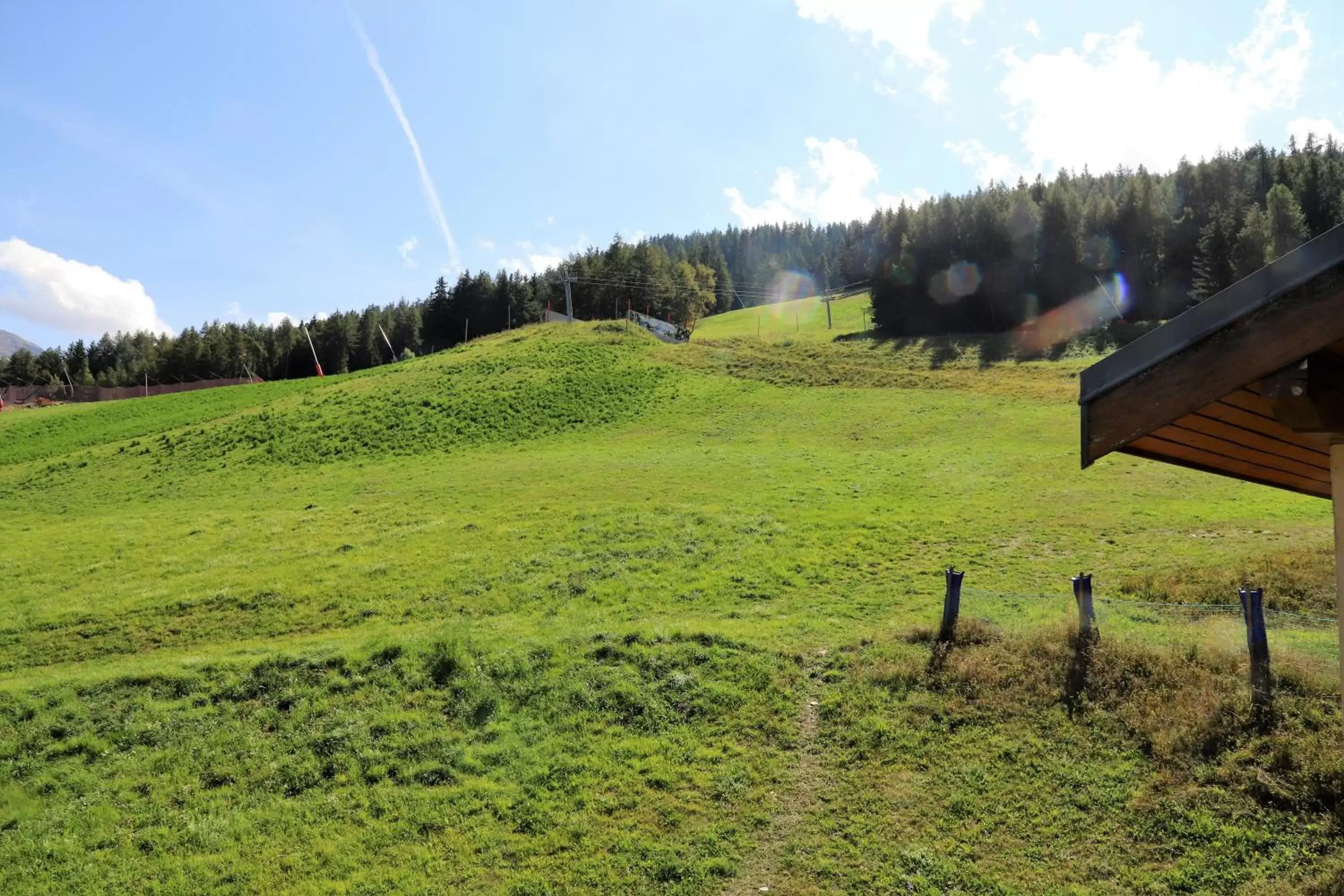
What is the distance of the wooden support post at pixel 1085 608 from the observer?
33.6 ft

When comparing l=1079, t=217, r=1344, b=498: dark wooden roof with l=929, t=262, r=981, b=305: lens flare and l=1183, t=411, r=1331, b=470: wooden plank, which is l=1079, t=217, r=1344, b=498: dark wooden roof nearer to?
l=1183, t=411, r=1331, b=470: wooden plank

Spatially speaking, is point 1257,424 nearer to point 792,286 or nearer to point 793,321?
point 793,321

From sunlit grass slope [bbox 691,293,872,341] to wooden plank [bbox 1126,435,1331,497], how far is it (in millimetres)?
73519

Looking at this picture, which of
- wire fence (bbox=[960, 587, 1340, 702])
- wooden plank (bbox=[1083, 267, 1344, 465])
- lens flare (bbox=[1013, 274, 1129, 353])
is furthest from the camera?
lens flare (bbox=[1013, 274, 1129, 353])

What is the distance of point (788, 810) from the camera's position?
8211 millimetres

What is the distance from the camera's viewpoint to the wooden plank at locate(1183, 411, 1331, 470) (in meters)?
4.55

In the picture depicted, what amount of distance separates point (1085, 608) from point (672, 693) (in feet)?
18.6

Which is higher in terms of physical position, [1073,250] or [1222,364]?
[1073,250]

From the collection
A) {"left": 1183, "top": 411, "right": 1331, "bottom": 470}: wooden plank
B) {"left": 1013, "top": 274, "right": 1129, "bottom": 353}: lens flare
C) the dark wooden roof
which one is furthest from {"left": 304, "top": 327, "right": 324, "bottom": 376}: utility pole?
the dark wooden roof

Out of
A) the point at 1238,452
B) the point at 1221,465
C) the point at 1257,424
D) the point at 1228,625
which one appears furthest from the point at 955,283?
the point at 1257,424

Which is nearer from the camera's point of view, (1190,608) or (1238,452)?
(1238,452)

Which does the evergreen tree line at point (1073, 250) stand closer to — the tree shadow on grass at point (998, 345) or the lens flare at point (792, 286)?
the tree shadow on grass at point (998, 345)

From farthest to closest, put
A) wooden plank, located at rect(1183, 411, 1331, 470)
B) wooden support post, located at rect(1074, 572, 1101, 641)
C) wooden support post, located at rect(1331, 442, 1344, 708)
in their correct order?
wooden support post, located at rect(1074, 572, 1101, 641) → wooden plank, located at rect(1183, 411, 1331, 470) → wooden support post, located at rect(1331, 442, 1344, 708)

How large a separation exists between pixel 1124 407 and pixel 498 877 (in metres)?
6.86
